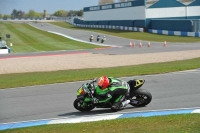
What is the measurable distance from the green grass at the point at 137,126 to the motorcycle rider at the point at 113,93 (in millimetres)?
1956

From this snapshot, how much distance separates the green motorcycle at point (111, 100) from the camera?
1182 cm

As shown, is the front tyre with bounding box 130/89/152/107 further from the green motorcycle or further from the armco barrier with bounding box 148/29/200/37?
the armco barrier with bounding box 148/29/200/37

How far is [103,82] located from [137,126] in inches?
114

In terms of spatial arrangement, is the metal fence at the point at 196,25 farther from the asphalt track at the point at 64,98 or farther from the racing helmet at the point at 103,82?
the racing helmet at the point at 103,82

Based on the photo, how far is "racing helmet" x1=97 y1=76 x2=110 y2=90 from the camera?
37.6 feet

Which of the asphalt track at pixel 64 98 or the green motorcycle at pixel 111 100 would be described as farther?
the asphalt track at pixel 64 98

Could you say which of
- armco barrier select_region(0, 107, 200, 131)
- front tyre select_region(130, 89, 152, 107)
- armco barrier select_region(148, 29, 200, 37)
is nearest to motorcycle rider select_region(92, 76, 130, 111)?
front tyre select_region(130, 89, 152, 107)

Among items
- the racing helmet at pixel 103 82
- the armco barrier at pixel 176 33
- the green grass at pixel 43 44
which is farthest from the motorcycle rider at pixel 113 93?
the armco barrier at pixel 176 33

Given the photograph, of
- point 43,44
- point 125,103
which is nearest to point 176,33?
point 43,44

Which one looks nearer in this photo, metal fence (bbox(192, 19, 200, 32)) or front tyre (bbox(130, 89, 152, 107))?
front tyre (bbox(130, 89, 152, 107))

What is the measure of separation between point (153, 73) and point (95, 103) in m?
8.98

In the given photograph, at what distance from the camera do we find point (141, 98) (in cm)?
1208

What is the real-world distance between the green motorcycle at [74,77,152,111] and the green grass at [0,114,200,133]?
6.79 feet

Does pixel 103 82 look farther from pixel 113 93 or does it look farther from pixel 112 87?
pixel 113 93
